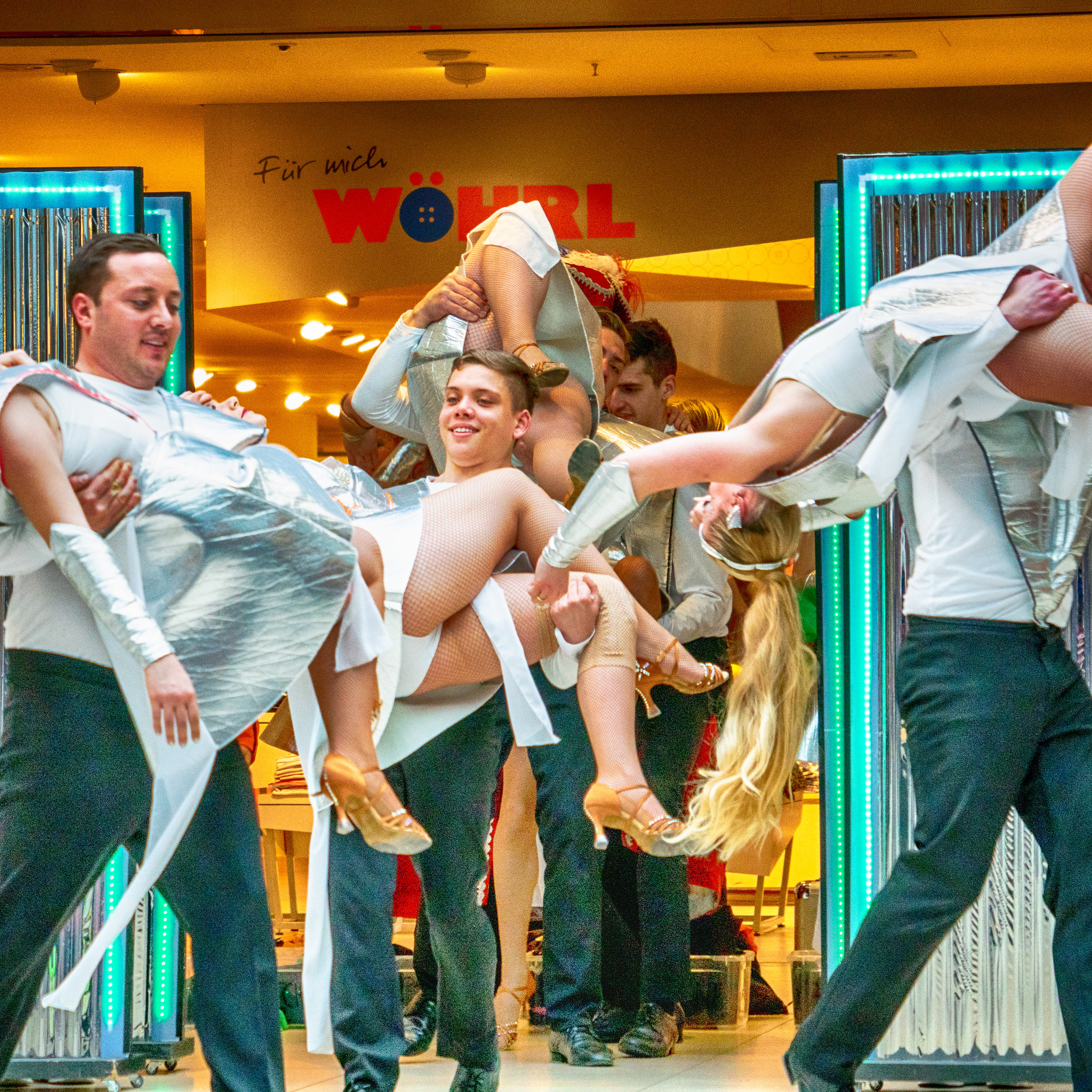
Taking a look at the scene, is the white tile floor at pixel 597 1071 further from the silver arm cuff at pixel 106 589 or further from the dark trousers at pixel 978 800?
the silver arm cuff at pixel 106 589

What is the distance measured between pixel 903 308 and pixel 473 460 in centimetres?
96

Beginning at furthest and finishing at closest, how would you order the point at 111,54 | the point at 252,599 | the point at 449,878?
1. the point at 111,54
2. the point at 449,878
3. the point at 252,599

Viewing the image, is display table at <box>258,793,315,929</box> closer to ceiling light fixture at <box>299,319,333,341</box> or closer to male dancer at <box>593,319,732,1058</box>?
male dancer at <box>593,319,732,1058</box>

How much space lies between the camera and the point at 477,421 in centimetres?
329

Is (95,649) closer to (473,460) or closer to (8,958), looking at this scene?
(8,958)

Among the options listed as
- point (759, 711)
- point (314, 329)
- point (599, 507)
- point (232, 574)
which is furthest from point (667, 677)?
point (314, 329)

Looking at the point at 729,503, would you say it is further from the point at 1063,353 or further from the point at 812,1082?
the point at 812,1082

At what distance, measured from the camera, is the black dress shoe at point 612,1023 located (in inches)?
157

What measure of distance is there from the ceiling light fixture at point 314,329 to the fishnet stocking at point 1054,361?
6.30 meters

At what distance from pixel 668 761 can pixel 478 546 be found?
3.51ft

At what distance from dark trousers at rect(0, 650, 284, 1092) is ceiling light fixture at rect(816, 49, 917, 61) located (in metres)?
4.75


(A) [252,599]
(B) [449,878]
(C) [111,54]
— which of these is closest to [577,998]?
(B) [449,878]

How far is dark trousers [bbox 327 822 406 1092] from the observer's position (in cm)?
307

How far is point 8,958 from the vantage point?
2623 millimetres
